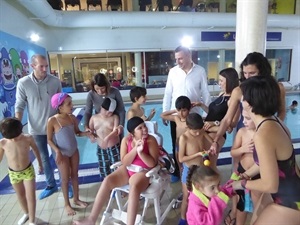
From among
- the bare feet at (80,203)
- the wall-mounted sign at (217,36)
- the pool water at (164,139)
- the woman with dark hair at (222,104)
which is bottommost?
the pool water at (164,139)

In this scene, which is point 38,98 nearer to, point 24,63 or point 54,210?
point 54,210

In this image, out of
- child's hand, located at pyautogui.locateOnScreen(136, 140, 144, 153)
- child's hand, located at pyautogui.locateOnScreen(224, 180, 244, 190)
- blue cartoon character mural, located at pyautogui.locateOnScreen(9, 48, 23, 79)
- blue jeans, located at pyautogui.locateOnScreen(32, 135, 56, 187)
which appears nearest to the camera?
child's hand, located at pyautogui.locateOnScreen(224, 180, 244, 190)

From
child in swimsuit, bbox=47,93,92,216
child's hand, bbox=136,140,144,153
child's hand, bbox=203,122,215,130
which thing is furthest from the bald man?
child's hand, bbox=203,122,215,130

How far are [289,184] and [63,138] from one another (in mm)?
1979

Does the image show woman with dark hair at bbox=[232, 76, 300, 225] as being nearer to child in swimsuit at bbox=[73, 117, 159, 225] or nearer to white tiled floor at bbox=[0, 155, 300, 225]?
child in swimsuit at bbox=[73, 117, 159, 225]

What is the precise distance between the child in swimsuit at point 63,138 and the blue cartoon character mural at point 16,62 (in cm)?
386

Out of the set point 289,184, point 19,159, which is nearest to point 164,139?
point 19,159

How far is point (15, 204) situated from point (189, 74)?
2.43 metres

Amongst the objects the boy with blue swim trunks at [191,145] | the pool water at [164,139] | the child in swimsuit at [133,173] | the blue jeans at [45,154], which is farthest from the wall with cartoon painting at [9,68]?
the boy with blue swim trunks at [191,145]

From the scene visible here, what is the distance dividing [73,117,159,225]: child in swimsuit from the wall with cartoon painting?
359 cm

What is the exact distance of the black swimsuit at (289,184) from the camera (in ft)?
3.93

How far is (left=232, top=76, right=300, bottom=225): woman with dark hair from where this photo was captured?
44.8 inches

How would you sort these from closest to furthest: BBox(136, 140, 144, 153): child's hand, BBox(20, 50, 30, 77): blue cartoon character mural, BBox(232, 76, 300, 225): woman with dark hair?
BBox(232, 76, 300, 225): woman with dark hair
BBox(136, 140, 144, 153): child's hand
BBox(20, 50, 30, 77): blue cartoon character mural

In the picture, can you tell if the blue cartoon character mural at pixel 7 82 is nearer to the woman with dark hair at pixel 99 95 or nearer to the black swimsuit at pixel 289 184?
the woman with dark hair at pixel 99 95
